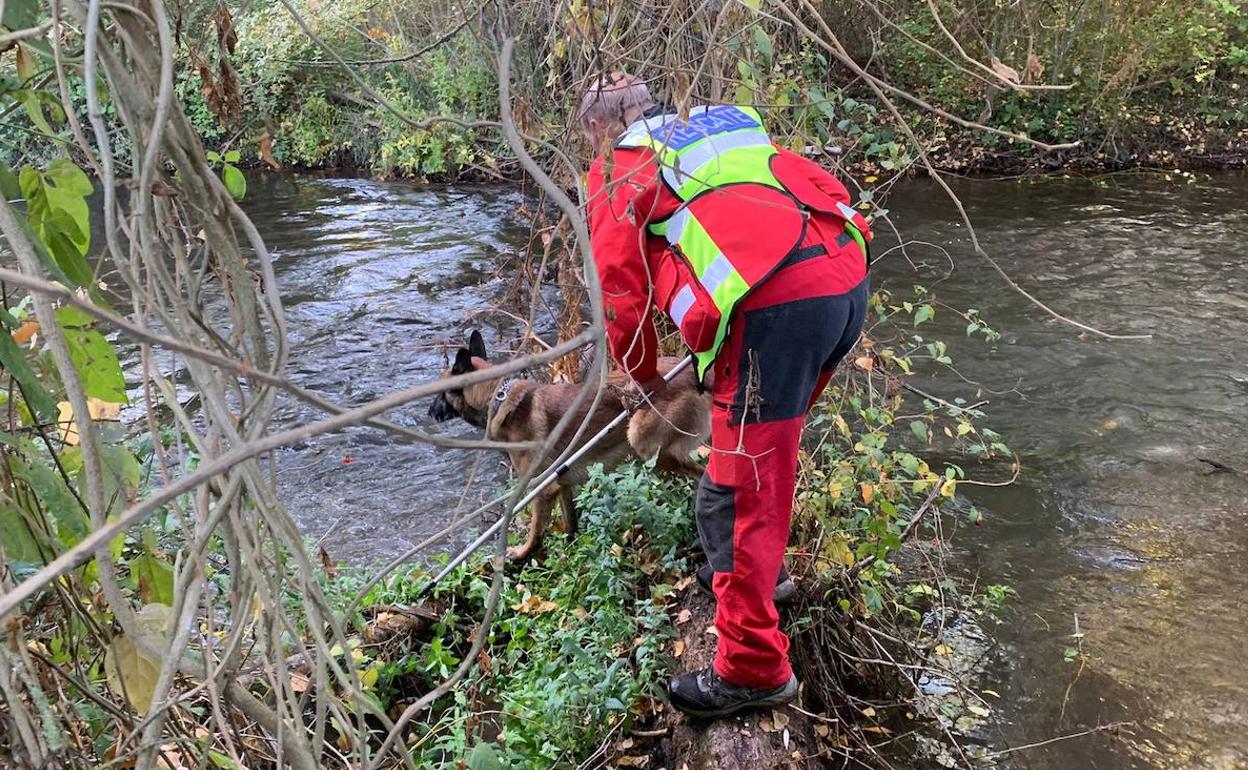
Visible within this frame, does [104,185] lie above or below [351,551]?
above

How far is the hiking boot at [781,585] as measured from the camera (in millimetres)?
3475

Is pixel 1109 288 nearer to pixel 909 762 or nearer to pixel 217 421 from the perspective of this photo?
pixel 909 762

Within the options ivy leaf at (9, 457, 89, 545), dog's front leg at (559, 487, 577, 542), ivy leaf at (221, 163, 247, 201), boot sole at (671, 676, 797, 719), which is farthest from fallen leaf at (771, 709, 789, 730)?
ivy leaf at (221, 163, 247, 201)

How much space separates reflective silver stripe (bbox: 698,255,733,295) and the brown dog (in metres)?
1.58

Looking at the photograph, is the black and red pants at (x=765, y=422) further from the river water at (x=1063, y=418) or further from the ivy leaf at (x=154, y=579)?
the ivy leaf at (x=154, y=579)

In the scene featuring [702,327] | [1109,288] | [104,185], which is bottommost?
[1109,288]

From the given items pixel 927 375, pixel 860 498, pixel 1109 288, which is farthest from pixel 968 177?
pixel 860 498

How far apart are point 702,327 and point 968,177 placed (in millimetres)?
12122

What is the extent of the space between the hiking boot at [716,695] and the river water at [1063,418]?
106 cm

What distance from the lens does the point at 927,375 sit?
270 inches

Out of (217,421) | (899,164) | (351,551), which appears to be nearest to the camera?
(217,421)

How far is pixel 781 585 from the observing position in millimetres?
3480

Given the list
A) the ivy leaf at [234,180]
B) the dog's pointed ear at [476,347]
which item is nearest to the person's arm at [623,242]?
the ivy leaf at [234,180]

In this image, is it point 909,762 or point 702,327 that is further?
point 909,762
